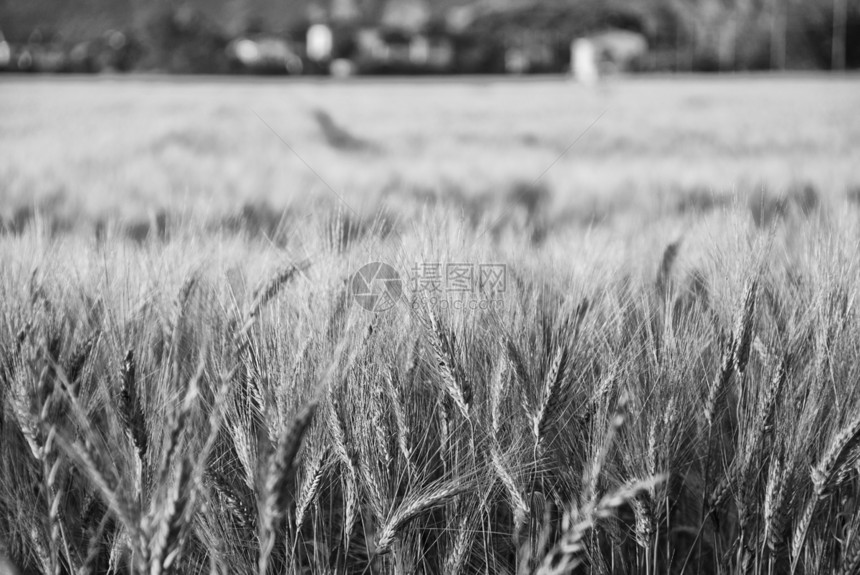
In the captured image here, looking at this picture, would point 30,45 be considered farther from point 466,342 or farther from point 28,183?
point 466,342

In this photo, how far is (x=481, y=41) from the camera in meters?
30.4

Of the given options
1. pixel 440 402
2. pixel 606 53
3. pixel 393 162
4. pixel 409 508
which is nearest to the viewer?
pixel 409 508

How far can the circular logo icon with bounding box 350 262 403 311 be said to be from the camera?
999 millimetres

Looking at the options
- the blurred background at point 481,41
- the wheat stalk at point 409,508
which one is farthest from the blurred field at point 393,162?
the blurred background at point 481,41

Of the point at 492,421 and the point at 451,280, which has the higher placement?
the point at 451,280

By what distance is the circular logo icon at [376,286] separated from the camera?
999mm

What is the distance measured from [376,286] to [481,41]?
31383 mm

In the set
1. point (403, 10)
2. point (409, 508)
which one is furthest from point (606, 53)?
point (409, 508)

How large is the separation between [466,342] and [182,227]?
1.99 ft

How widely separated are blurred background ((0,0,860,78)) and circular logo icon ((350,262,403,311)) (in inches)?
803

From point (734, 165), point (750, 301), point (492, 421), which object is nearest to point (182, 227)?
point (492, 421)

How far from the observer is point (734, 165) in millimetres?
3906

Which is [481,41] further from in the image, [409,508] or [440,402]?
[409,508]

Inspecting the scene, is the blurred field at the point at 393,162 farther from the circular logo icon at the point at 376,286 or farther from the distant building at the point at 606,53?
the distant building at the point at 606,53
